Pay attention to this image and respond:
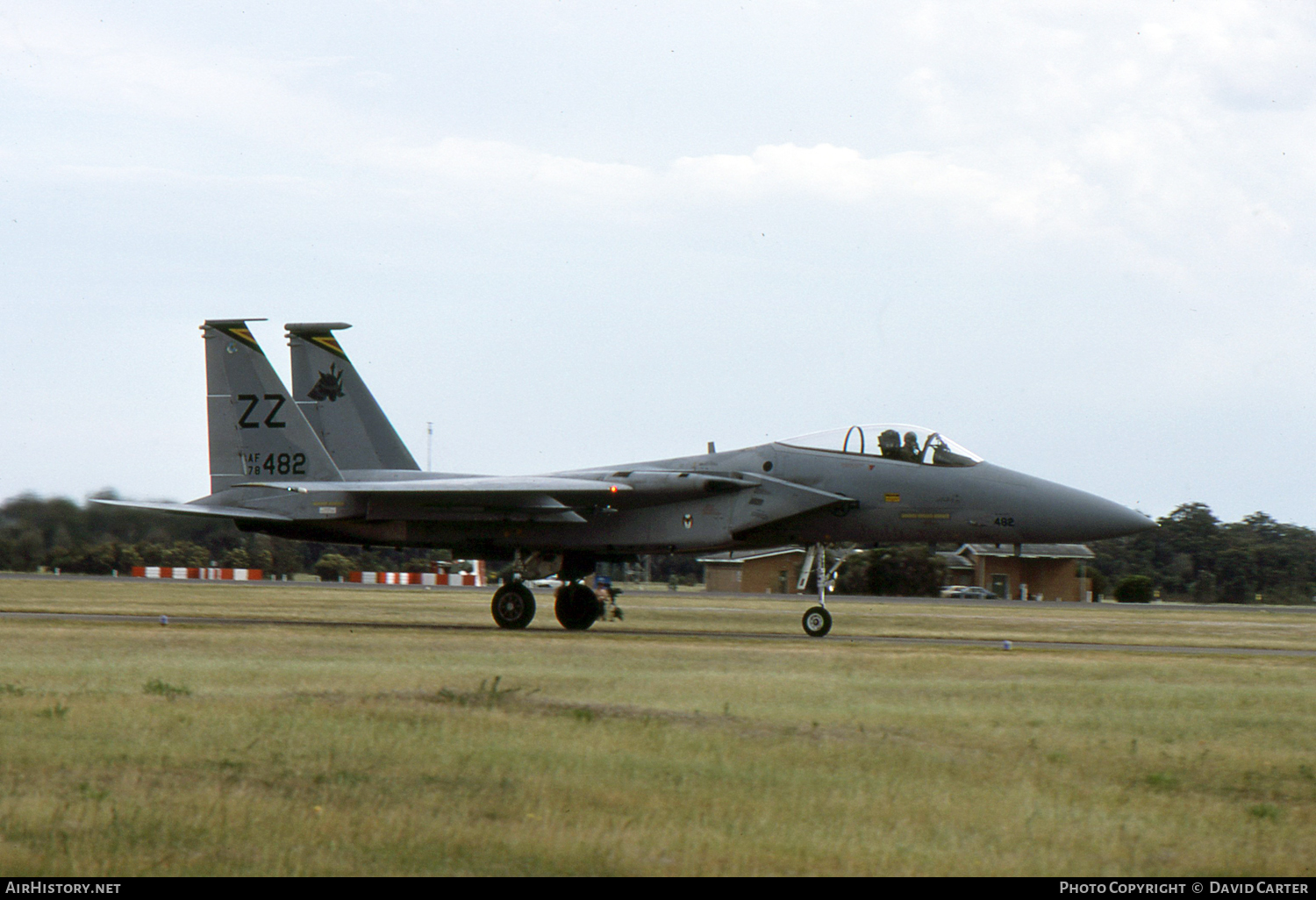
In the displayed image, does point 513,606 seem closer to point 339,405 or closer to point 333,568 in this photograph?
point 339,405

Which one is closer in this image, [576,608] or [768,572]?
[576,608]

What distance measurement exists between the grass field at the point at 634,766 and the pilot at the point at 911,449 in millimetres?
6089

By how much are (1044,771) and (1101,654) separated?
11.3m

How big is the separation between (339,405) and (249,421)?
1.71 m

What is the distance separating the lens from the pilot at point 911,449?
849 inches

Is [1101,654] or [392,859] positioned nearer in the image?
[392,859]

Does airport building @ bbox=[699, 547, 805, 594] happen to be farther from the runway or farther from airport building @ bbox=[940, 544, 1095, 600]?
the runway

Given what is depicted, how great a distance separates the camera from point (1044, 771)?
27.9 feet

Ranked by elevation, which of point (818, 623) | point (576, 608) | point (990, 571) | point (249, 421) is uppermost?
point (249, 421)

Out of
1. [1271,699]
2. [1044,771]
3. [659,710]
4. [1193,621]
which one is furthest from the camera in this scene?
[1193,621]

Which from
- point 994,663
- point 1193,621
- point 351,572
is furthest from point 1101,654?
point 351,572

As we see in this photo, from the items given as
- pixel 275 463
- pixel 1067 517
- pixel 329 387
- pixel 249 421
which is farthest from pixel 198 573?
pixel 1067 517

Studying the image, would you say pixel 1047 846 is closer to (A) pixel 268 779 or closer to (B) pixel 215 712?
(A) pixel 268 779

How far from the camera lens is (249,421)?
24500 mm
